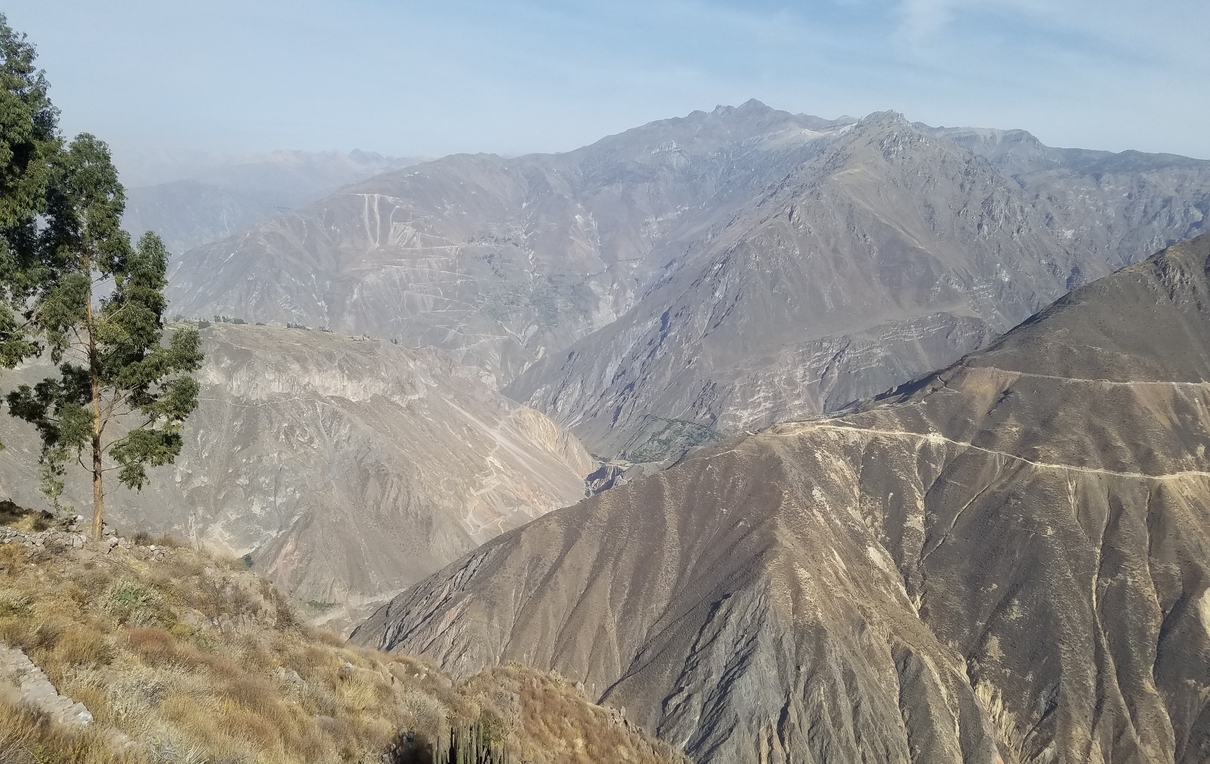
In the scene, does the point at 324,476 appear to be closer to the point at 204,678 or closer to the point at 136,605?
the point at 136,605

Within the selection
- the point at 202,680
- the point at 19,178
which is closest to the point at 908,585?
the point at 202,680

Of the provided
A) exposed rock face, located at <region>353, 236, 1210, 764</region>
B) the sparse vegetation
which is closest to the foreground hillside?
exposed rock face, located at <region>353, 236, 1210, 764</region>

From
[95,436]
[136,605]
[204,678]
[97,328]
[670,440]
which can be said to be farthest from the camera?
[670,440]

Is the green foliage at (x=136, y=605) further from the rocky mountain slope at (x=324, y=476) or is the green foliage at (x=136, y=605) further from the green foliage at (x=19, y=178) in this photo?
the rocky mountain slope at (x=324, y=476)

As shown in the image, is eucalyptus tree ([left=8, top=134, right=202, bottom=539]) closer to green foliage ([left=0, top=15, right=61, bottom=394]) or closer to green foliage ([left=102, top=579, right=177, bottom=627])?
green foliage ([left=0, top=15, right=61, bottom=394])

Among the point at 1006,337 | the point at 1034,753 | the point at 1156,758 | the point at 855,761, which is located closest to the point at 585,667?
the point at 855,761

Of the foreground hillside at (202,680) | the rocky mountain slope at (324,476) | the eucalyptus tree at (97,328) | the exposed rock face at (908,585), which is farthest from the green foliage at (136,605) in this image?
the rocky mountain slope at (324,476)
